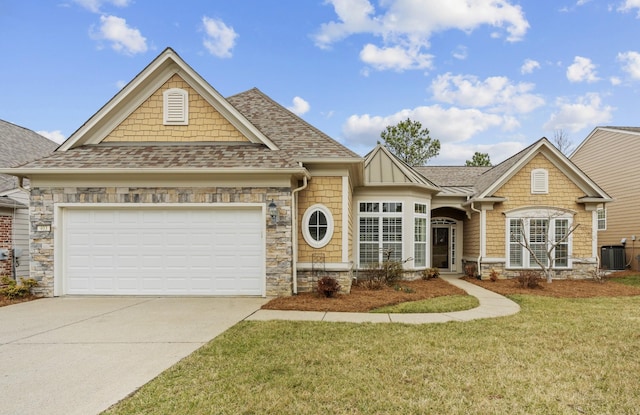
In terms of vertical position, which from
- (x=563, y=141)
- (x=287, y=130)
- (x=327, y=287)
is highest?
(x=563, y=141)

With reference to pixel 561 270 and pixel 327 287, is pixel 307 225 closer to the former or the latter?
pixel 327 287

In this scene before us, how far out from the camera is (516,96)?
72.7 feet

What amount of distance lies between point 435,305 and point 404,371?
4274 millimetres

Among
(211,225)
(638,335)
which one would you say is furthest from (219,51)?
(638,335)

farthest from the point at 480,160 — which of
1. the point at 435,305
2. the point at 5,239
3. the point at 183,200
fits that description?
the point at 5,239

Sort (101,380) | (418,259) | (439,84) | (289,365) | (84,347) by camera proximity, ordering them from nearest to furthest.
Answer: (101,380), (289,365), (84,347), (418,259), (439,84)

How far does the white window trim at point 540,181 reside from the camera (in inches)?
552

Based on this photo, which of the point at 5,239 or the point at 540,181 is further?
the point at 540,181

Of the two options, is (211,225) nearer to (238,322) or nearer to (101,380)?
(238,322)

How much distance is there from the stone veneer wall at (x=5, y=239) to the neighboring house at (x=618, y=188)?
23.0 m

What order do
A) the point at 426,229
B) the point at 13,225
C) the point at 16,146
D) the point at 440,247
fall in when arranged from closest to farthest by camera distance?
1. the point at 13,225
2. the point at 426,229
3. the point at 16,146
4. the point at 440,247

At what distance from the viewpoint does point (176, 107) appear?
9953 millimetres

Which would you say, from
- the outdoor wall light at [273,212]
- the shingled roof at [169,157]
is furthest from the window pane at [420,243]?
the shingled roof at [169,157]

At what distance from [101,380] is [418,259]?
35.2 feet
